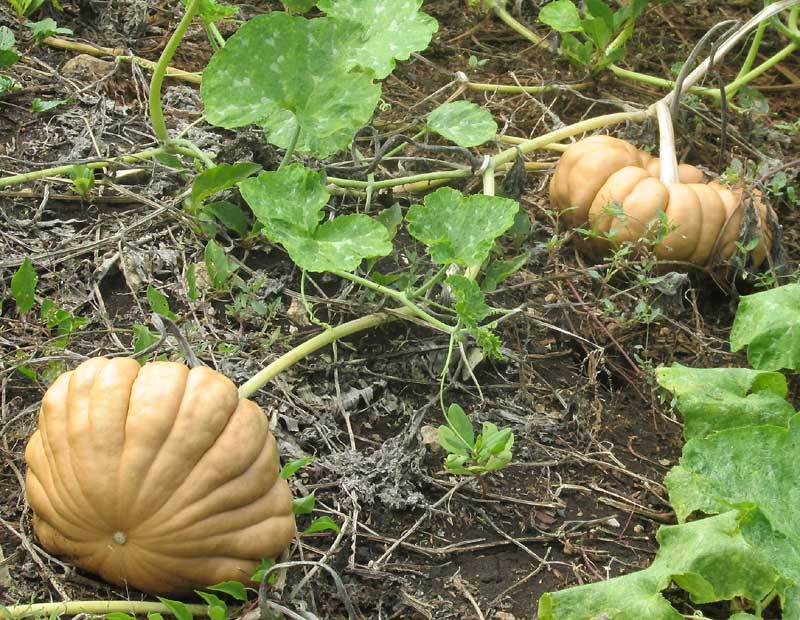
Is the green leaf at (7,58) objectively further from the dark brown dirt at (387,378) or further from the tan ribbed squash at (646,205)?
the tan ribbed squash at (646,205)

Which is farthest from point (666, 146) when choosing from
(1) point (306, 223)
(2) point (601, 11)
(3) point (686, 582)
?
(3) point (686, 582)

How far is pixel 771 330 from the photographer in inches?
93.9

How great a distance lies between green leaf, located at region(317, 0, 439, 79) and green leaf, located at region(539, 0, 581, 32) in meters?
0.81

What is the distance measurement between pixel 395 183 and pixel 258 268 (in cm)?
41

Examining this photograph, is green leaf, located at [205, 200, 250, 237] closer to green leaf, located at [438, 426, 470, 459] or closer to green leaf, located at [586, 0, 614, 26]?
green leaf, located at [438, 426, 470, 459]

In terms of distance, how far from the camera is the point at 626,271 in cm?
275

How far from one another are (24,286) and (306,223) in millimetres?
596

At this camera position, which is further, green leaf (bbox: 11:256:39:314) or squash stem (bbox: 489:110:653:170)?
squash stem (bbox: 489:110:653:170)

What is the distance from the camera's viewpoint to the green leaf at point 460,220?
2.21 meters

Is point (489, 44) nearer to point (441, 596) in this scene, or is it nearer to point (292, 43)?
point (292, 43)

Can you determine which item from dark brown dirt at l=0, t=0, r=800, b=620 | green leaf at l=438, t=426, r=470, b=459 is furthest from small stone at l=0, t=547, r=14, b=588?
green leaf at l=438, t=426, r=470, b=459

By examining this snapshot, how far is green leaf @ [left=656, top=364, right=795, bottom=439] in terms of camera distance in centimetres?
222

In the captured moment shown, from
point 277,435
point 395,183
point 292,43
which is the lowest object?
point 277,435

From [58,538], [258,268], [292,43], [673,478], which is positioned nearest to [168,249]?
[258,268]
